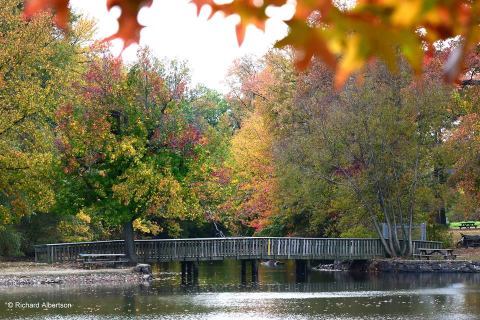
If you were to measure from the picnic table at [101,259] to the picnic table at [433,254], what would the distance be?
13.9 m

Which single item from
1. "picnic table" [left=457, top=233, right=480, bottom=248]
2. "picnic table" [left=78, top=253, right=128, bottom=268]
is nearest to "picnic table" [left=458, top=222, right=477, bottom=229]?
"picnic table" [left=457, top=233, right=480, bottom=248]

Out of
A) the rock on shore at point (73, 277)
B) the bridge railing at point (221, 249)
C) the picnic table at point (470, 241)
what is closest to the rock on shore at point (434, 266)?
the bridge railing at point (221, 249)

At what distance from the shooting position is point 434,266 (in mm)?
38625

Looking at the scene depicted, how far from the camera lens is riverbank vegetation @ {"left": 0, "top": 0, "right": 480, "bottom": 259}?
3350 cm

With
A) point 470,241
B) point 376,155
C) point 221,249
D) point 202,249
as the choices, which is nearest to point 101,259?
point 202,249

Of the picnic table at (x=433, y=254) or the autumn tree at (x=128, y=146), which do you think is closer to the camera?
the autumn tree at (x=128, y=146)

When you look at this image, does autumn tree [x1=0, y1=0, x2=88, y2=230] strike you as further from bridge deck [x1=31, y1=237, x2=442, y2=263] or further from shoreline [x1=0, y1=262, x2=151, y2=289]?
bridge deck [x1=31, y1=237, x2=442, y2=263]

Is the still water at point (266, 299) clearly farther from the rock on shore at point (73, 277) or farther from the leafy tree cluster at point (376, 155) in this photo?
the leafy tree cluster at point (376, 155)

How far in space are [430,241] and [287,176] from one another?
25.7ft

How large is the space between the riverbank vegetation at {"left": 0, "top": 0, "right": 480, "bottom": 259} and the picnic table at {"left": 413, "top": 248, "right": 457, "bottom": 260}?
0.95 metres

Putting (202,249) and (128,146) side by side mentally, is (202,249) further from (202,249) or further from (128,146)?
(128,146)

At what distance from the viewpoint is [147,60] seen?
3656 centimetres

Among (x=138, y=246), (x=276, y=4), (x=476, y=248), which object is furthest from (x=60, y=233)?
(x=276, y=4)

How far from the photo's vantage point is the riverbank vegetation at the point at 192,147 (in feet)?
110
